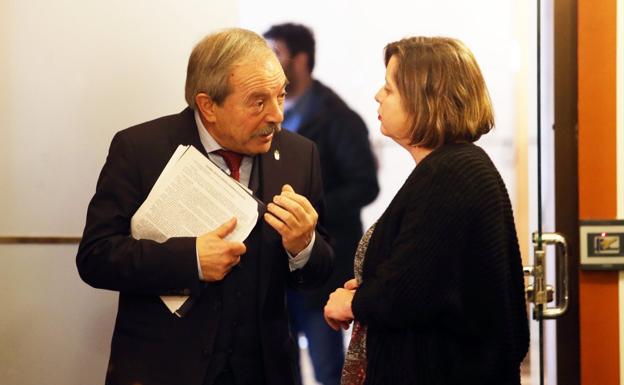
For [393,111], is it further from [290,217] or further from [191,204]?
[191,204]

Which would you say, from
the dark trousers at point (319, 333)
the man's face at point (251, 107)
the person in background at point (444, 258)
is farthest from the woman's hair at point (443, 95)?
the dark trousers at point (319, 333)

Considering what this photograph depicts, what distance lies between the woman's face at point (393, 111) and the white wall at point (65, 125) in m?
0.78

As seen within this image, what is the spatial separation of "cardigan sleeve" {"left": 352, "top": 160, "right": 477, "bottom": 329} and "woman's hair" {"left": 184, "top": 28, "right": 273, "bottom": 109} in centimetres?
59

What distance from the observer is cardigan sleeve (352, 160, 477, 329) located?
4.86 feet

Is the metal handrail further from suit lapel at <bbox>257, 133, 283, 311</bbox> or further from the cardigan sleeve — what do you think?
the cardigan sleeve

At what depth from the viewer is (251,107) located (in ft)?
6.06

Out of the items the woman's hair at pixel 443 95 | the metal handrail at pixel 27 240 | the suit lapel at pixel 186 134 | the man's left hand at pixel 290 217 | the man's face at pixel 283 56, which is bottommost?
the metal handrail at pixel 27 240

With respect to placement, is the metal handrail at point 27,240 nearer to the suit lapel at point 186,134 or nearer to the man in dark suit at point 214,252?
the man in dark suit at point 214,252

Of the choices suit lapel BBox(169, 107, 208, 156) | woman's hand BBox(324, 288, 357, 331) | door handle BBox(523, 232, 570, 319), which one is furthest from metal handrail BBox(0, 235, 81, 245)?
door handle BBox(523, 232, 570, 319)

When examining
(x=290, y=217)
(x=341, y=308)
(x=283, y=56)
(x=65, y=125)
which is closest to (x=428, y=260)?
(x=341, y=308)

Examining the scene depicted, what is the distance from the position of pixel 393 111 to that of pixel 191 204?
0.53 meters

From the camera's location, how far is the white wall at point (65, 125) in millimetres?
2232

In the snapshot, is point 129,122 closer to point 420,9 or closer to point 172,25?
point 172,25

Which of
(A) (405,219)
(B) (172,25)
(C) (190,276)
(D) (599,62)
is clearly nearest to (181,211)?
(C) (190,276)
